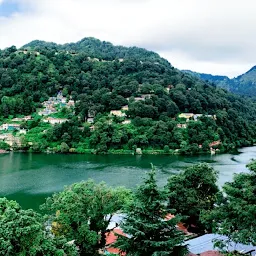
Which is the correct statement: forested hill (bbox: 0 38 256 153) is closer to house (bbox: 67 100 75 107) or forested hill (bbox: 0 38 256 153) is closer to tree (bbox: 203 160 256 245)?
house (bbox: 67 100 75 107)

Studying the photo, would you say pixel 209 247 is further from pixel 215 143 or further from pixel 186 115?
pixel 186 115

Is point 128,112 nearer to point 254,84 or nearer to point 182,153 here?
point 182,153

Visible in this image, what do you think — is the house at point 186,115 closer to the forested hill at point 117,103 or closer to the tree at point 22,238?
the forested hill at point 117,103

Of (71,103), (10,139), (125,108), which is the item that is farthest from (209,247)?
(71,103)

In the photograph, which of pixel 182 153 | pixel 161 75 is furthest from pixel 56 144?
pixel 161 75

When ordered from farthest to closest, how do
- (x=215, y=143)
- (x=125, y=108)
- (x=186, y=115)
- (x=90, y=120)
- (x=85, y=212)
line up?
1. (x=125, y=108)
2. (x=186, y=115)
3. (x=90, y=120)
4. (x=215, y=143)
5. (x=85, y=212)

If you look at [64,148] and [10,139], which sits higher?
[10,139]

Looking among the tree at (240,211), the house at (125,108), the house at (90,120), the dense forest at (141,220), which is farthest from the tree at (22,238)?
the house at (125,108)

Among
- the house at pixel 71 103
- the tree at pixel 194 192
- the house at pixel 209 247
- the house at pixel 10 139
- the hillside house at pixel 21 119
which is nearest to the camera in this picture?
the house at pixel 209 247
